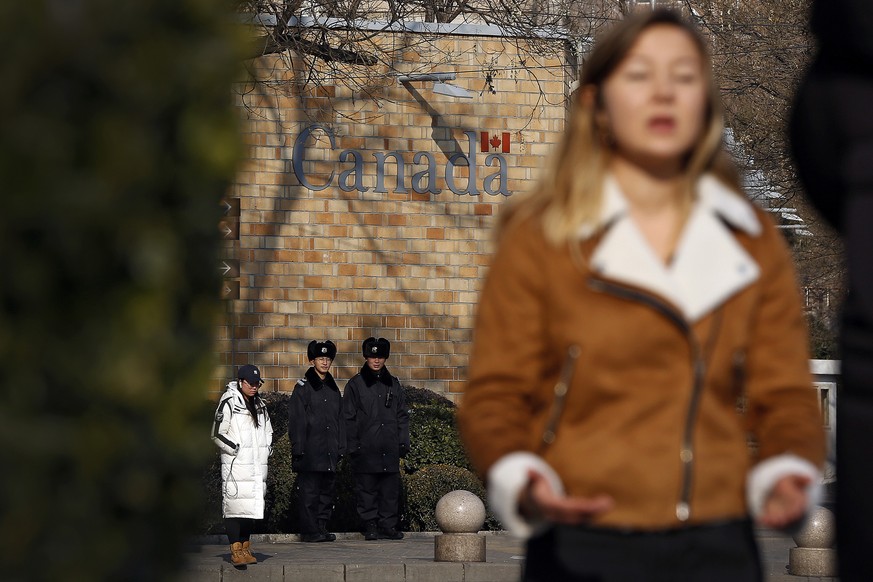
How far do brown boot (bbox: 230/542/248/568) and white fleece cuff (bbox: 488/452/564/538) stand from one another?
10.3 m

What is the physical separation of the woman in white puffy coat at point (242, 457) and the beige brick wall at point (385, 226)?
634 cm

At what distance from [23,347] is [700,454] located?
1360 mm

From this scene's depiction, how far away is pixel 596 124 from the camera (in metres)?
3.04

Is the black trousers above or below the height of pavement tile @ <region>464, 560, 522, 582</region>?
above

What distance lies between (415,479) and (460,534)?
10.1 feet

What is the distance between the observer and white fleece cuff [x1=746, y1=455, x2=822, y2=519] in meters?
2.77

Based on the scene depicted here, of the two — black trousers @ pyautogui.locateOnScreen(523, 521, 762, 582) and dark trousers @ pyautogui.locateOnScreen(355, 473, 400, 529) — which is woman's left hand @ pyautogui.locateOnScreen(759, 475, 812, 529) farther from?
dark trousers @ pyautogui.locateOnScreen(355, 473, 400, 529)

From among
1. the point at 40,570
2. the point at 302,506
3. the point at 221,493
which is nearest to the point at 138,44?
the point at 40,570

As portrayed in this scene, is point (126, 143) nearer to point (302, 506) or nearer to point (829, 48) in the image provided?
point (829, 48)

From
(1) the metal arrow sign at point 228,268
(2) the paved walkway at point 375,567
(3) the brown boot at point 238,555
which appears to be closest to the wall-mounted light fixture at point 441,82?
(2) the paved walkway at point 375,567

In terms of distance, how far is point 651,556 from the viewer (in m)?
2.76

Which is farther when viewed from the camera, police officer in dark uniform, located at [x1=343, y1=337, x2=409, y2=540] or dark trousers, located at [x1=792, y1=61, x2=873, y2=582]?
police officer in dark uniform, located at [x1=343, y1=337, x2=409, y2=540]

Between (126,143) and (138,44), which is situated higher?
(138,44)


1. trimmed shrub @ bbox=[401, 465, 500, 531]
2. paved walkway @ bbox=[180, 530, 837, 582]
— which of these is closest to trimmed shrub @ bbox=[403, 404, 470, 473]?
trimmed shrub @ bbox=[401, 465, 500, 531]
